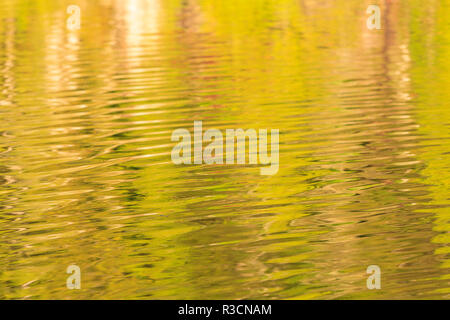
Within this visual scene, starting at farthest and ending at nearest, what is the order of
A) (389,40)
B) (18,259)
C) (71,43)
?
1. (71,43)
2. (389,40)
3. (18,259)

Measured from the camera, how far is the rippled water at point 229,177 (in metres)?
7.22

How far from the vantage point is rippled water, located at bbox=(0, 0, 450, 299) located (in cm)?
722

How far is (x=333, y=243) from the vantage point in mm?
7809

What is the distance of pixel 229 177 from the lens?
1013 centimetres

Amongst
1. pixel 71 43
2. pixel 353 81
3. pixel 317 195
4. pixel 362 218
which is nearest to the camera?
pixel 362 218

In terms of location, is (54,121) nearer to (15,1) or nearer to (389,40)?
(389,40)

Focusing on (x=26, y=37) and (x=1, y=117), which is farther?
(x=26, y=37)

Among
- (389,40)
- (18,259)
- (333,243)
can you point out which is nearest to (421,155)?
(333,243)

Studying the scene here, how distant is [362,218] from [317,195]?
0.88 m
